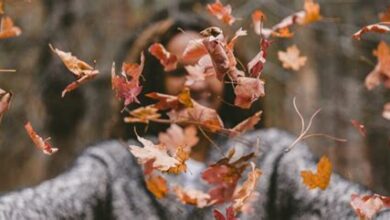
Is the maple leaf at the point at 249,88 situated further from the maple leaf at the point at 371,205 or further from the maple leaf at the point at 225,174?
the maple leaf at the point at 371,205

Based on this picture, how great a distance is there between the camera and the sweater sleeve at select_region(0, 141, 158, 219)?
1332 millimetres

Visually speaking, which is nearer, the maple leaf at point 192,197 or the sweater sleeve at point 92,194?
the sweater sleeve at point 92,194

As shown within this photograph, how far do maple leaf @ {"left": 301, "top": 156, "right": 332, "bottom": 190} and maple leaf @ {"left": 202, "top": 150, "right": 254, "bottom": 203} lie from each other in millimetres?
109

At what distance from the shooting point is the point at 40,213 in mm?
1334

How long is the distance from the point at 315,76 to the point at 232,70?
2.98 m

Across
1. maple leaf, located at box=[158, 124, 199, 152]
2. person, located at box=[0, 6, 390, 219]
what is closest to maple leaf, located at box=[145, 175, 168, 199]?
person, located at box=[0, 6, 390, 219]

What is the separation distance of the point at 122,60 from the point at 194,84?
1471 millimetres

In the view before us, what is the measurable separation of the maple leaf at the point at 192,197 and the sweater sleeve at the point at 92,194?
0.07 m

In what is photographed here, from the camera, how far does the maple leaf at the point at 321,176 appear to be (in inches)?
48.4

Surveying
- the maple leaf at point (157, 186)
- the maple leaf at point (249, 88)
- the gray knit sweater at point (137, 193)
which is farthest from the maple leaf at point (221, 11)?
the maple leaf at point (157, 186)

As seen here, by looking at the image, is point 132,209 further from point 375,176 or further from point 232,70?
point 375,176

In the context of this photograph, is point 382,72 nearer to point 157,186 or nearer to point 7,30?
point 157,186

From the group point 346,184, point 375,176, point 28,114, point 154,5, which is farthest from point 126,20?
point 346,184

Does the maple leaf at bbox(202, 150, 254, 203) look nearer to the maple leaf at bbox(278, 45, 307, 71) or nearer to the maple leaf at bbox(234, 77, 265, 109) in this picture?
the maple leaf at bbox(234, 77, 265, 109)
